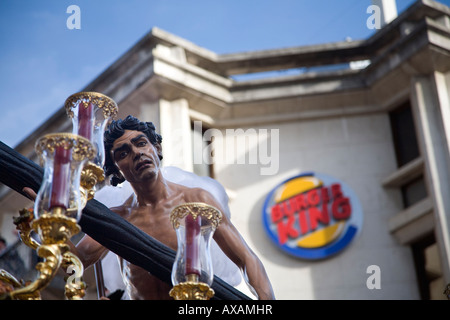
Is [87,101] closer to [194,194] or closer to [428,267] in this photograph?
[194,194]

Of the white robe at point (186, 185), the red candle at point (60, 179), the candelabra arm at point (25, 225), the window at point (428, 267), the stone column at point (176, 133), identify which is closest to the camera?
the red candle at point (60, 179)

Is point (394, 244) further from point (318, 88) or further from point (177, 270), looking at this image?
point (177, 270)

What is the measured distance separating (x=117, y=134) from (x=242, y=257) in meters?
2.35

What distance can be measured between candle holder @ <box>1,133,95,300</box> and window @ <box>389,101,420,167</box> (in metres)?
15.6

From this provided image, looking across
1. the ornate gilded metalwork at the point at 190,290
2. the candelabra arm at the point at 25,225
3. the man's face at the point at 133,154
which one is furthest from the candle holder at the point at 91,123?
the man's face at the point at 133,154

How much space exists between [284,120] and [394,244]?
4130 millimetres

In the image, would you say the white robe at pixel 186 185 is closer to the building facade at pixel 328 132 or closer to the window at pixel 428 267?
the building facade at pixel 328 132

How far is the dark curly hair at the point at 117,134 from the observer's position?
10859 mm

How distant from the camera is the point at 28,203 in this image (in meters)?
21.2

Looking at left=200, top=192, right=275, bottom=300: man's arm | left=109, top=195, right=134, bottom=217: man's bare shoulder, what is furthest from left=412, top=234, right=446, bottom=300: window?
left=109, top=195, right=134, bottom=217: man's bare shoulder

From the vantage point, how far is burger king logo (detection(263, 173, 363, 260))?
19594 millimetres

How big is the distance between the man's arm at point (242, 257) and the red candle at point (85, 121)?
4.81m

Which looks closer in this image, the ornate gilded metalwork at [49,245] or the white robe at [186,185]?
the ornate gilded metalwork at [49,245]
